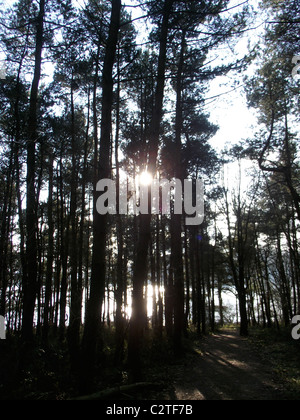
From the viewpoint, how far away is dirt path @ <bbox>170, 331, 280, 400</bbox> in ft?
19.8

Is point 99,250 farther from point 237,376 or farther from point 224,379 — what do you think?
point 237,376

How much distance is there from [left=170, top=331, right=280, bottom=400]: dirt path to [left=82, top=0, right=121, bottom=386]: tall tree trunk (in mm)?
2067

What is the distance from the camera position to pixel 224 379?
755 centimetres

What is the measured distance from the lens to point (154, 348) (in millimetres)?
10672


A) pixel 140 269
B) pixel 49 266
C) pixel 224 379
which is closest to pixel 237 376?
pixel 224 379

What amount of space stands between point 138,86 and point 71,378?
1117cm

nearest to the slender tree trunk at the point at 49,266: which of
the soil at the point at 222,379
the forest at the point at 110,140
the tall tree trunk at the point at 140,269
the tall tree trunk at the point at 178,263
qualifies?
the forest at the point at 110,140

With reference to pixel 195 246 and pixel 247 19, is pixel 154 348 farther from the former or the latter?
pixel 247 19

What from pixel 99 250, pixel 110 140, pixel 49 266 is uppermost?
pixel 110 140

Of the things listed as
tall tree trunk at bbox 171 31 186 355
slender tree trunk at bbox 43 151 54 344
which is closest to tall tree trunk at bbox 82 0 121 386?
tall tree trunk at bbox 171 31 186 355

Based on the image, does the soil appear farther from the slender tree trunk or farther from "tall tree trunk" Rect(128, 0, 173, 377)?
the slender tree trunk

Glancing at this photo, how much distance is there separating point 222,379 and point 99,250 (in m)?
5.06

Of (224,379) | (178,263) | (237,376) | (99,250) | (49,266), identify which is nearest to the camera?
(99,250)
